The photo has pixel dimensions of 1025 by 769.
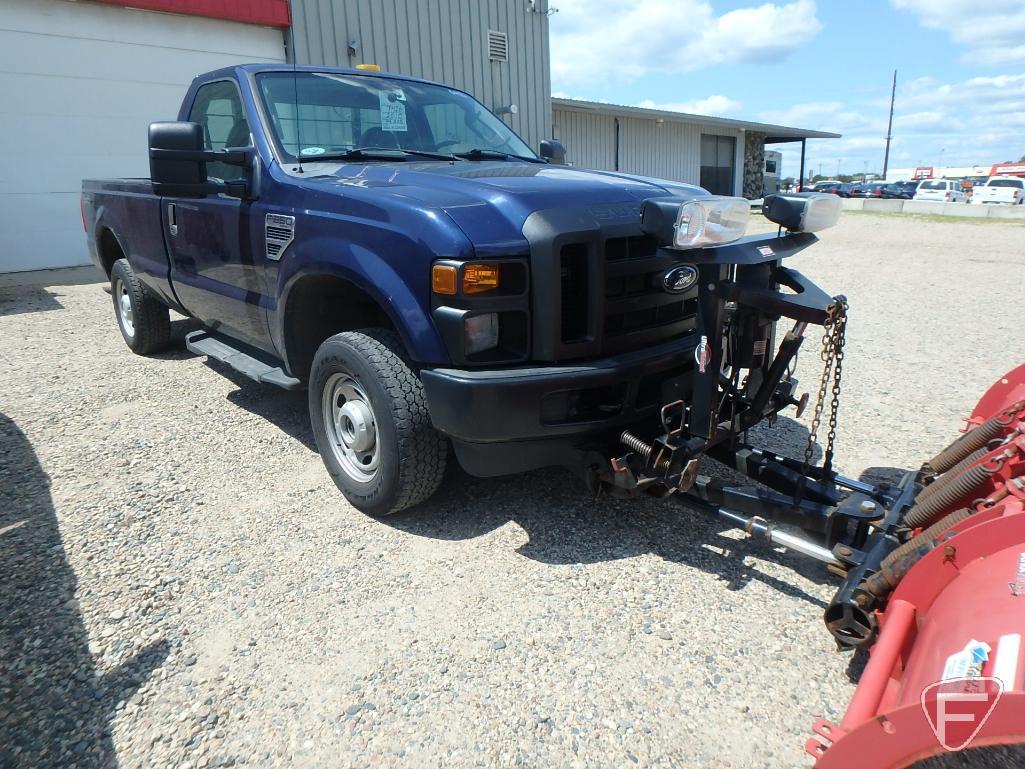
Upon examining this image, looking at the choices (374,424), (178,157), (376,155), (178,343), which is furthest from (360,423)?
(178,343)

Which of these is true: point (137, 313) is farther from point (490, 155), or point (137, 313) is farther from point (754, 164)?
point (754, 164)

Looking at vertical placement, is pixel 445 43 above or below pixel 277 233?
above

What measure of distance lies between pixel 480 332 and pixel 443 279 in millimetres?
250

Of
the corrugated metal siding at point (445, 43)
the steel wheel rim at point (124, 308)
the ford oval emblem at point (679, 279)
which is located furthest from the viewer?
the corrugated metal siding at point (445, 43)

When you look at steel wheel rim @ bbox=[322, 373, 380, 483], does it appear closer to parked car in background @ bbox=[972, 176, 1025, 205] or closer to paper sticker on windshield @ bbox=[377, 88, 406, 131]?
paper sticker on windshield @ bbox=[377, 88, 406, 131]

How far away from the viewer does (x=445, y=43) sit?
46.0 ft

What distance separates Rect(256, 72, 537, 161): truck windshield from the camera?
394cm

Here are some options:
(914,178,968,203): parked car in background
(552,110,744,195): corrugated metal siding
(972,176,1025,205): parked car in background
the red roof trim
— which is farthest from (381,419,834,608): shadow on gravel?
(914,178,968,203): parked car in background

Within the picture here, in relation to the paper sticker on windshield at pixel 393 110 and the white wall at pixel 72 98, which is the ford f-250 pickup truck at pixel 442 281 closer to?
the paper sticker on windshield at pixel 393 110

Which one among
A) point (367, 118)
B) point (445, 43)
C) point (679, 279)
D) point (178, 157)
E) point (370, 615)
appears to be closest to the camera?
point (370, 615)

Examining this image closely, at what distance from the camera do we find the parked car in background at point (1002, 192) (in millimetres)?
34322

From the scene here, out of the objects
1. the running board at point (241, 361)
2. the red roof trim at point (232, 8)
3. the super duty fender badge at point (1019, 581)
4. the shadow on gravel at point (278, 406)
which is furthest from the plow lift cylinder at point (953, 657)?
the red roof trim at point (232, 8)

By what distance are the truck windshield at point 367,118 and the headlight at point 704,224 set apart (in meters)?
1.99

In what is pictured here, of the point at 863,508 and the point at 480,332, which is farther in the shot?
the point at 480,332
